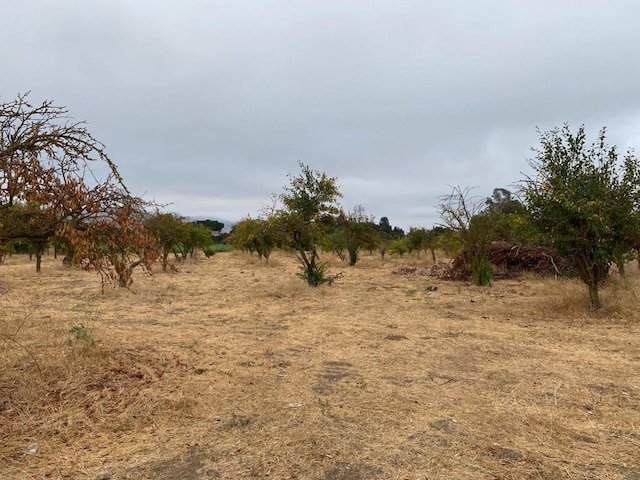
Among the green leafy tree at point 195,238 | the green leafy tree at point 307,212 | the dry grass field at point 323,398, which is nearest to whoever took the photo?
the dry grass field at point 323,398

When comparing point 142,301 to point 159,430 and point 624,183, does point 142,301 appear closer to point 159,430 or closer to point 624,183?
point 159,430

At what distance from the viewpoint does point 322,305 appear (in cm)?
1105

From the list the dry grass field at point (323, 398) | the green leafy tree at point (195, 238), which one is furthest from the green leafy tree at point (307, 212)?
the green leafy tree at point (195, 238)

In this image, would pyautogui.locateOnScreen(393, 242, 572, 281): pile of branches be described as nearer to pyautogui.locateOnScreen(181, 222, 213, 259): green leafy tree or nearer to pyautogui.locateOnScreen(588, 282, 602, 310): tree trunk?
pyautogui.locateOnScreen(588, 282, 602, 310): tree trunk

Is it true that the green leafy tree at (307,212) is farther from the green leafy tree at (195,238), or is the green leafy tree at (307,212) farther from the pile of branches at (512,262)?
the green leafy tree at (195,238)

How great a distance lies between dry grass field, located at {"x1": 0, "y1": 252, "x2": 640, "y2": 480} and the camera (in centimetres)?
316

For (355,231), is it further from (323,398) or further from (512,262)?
(323,398)

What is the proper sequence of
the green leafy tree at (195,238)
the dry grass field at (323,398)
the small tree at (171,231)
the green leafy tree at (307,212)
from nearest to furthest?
1. the dry grass field at (323,398)
2. the green leafy tree at (307,212)
3. the small tree at (171,231)
4. the green leafy tree at (195,238)

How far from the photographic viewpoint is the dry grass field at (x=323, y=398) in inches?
124

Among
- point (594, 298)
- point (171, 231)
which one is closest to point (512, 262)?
point (594, 298)

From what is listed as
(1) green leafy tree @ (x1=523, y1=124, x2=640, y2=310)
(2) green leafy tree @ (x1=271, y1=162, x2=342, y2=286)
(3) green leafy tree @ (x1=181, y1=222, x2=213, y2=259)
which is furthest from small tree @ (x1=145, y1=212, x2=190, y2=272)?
(1) green leafy tree @ (x1=523, y1=124, x2=640, y2=310)

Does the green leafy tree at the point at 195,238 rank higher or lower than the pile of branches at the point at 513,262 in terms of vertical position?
higher

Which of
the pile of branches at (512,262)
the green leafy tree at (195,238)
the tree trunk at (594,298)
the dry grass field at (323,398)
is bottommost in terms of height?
the dry grass field at (323,398)

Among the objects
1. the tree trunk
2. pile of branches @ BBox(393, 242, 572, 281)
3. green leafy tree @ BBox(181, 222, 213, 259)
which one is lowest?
the tree trunk
